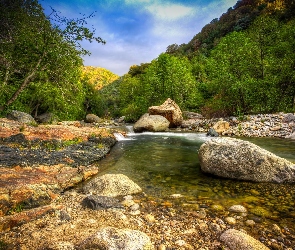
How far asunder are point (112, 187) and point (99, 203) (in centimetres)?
99

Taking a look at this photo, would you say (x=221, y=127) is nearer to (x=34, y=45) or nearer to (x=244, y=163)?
(x=244, y=163)

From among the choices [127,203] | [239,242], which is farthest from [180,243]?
[127,203]

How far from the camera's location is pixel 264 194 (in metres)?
5.11

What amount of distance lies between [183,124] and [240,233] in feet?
68.7

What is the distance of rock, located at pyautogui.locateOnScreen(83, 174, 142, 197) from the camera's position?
16.7ft

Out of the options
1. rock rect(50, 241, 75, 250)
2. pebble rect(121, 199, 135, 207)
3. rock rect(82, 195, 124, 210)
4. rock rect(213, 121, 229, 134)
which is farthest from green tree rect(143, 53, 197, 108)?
rock rect(50, 241, 75, 250)

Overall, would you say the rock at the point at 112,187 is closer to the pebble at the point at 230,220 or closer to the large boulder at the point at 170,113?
the pebble at the point at 230,220

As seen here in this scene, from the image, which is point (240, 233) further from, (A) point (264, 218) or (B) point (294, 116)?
(B) point (294, 116)

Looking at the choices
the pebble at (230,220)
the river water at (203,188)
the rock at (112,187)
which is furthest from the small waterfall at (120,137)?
the pebble at (230,220)

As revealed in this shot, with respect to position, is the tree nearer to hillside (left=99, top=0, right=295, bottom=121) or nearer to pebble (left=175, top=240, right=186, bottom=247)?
pebble (left=175, top=240, right=186, bottom=247)

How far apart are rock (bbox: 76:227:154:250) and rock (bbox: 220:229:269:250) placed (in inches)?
46.7

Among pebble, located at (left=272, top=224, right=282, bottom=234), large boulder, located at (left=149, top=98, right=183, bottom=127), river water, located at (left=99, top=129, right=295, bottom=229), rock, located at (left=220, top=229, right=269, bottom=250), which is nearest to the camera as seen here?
rock, located at (left=220, top=229, right=269, bottom=250)

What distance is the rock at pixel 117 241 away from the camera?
109 inches

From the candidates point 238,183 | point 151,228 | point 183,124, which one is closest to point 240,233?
point 151,228
